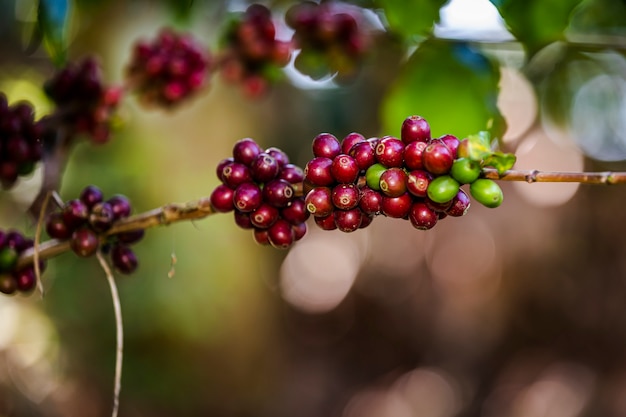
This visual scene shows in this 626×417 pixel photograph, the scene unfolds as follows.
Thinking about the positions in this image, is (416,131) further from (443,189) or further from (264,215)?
(264,215)

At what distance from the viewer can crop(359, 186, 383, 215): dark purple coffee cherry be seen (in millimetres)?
524

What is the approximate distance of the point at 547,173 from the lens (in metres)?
0.46

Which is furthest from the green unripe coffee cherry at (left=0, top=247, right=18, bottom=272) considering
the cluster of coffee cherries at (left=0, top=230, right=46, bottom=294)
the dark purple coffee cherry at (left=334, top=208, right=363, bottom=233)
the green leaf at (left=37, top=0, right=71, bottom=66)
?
the dark purple coffee cherry at (left=334, top=208, right=363, bottom=233)

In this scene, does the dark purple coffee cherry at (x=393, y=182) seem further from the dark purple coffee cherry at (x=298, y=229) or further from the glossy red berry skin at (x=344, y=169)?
the dark purple coffee cherry at (x=298, y=229)

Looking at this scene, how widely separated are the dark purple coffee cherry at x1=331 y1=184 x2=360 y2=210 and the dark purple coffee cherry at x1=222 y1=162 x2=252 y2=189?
13 centimetres

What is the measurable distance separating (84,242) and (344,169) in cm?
36

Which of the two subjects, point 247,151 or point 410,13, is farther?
point 410,13

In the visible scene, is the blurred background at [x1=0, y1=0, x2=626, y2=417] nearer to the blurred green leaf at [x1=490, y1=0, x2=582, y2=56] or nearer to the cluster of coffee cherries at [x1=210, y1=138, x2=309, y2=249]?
the blurred green leaf at [x1=490, y1=0, x2=582, y2=56]

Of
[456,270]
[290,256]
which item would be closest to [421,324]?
[456,270]

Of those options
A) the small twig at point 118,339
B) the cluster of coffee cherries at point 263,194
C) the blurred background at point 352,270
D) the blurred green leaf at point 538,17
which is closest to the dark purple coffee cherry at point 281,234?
the cluster of coffee cherries at point 263,194

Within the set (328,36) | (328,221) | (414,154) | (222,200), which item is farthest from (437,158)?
(328,36)

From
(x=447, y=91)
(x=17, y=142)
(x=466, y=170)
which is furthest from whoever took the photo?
(x=447, y=91)

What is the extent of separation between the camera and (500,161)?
48 centimetres

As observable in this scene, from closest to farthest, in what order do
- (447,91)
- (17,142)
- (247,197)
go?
(247,197) < (17,142) < (447,91)
